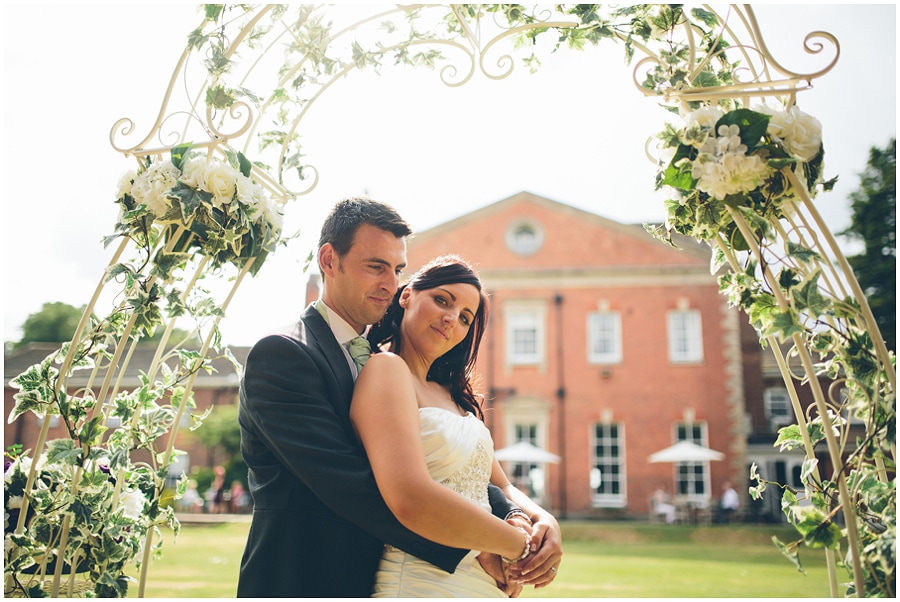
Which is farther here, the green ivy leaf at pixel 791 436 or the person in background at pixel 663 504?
the person in background at pixel 663 504

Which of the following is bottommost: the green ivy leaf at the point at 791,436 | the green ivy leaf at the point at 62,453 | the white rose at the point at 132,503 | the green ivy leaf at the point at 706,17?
the white rose at the point at 132,503

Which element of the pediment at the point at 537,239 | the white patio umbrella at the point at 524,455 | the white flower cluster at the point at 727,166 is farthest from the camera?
the pediment at the point at 537,239

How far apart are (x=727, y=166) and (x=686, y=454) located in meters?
18.6

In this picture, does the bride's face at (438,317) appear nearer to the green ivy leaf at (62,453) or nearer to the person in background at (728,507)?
the green ivy leaf at (62,453)

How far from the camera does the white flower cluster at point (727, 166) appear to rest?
1.93m

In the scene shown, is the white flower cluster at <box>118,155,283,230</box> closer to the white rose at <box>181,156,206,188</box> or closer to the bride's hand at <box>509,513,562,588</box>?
the white rose at <box>181,156,206,188</box>

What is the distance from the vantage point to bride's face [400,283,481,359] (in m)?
2.34

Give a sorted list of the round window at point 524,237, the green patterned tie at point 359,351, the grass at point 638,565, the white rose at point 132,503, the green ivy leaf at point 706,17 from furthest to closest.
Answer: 1. the round window at point 524,237
2. the grass at point 638,565
3. the white rose at point 132,503
4. the green ivy leaf at point 706,17
5. the green patterned tie at point 359,351

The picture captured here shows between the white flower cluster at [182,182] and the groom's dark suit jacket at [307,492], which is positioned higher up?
the white flower cluster at [182,182]

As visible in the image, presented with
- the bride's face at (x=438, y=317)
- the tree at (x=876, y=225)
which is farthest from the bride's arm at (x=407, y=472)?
the tree at (x=876, y=225)

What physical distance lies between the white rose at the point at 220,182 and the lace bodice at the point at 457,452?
101 cm

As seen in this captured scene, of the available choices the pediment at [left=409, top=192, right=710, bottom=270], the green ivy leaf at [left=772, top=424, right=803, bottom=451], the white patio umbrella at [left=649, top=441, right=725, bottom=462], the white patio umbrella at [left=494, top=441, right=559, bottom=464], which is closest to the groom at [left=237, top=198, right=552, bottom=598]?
the green ivy leaf at [left=772, top=424, right=803, bottom=451]

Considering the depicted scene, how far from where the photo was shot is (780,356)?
2.26 m

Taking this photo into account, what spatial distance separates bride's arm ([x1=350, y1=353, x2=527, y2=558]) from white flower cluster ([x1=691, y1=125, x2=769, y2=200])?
103 centimetres
